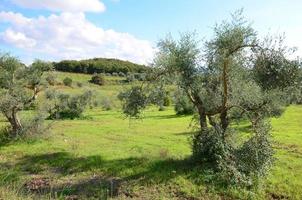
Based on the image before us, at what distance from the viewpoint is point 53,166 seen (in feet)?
92.1

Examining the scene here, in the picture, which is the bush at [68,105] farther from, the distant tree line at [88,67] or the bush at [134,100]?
the distant tree line at [88,67]

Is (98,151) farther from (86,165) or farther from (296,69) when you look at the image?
(296,69)

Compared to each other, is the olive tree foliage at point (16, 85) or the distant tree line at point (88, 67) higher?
the distant tree line at point (88, 67)

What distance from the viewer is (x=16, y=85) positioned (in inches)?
1417

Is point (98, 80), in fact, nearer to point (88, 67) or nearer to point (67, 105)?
point (88, 67)

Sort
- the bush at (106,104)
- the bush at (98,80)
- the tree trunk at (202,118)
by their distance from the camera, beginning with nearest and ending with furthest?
the tree trunk at (202,118), the bush at (106,104), the bush at (98,80)

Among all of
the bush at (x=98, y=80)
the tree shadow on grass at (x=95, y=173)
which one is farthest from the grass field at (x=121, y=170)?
the bush at (x=98, y=80)

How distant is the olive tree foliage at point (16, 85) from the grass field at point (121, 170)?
2666 mm

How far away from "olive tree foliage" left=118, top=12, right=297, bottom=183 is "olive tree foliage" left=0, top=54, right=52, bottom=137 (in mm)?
13088

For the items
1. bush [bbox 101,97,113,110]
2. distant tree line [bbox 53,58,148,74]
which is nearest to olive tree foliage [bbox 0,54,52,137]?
bush [bbox 101,97,113,110]

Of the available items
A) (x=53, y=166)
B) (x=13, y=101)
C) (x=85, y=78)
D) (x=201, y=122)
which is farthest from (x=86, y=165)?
(x=85, y=78)

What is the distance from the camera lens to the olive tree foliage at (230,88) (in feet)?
75.9

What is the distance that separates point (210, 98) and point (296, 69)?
494 cm

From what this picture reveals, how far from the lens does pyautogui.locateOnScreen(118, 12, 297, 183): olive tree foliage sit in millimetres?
23125
